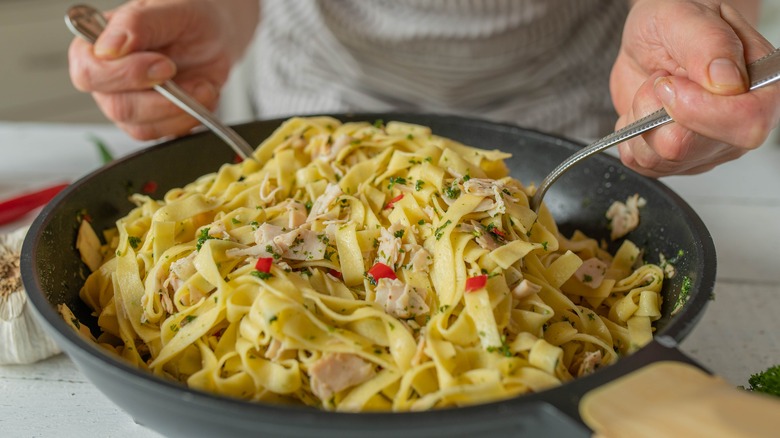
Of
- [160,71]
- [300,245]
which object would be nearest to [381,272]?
[300,245]

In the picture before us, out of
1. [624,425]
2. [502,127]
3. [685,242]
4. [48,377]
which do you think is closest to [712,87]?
[685,242]

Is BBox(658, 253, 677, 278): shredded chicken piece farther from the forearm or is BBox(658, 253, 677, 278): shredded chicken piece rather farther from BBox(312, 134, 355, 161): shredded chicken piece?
the forearm

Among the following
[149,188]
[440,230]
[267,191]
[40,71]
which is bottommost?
[40,71]

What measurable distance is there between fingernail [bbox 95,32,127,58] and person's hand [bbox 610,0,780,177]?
42.0 inches

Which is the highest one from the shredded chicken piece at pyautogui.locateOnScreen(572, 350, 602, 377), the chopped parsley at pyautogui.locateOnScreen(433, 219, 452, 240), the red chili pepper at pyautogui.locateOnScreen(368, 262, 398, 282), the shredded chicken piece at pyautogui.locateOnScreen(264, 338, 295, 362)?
the chopped parsley at pyautogui.locateOnScreen(433, 219, 452, 240)

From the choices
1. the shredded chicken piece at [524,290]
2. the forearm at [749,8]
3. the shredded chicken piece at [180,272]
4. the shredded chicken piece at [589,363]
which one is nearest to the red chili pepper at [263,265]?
the shredded chicken piece at [180,272]

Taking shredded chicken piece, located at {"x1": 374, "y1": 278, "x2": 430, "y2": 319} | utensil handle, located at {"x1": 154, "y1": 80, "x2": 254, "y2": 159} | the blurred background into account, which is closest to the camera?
shredded chicken piece, located at {"x1": 374, "y1": 278, "x2": 430, "y2": 319}

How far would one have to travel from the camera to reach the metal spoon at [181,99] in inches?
63.8

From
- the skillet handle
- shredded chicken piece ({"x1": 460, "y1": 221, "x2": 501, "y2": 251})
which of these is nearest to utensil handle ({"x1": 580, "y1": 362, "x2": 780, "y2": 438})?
the skillet handle

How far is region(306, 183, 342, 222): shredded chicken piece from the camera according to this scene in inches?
52.6

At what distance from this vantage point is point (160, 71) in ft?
5.38

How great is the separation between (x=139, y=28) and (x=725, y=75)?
1.24m

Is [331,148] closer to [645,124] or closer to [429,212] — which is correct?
[429,212]

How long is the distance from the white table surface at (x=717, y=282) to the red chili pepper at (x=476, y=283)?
55cm
